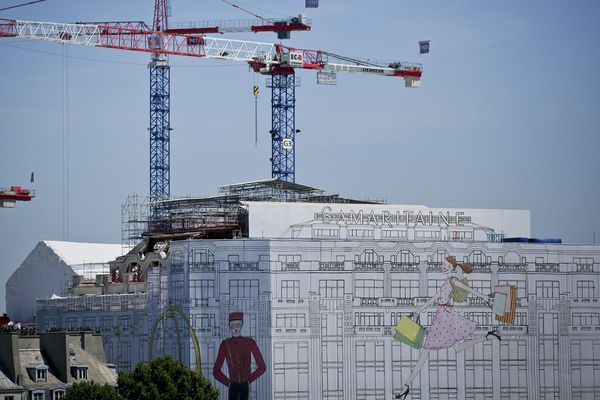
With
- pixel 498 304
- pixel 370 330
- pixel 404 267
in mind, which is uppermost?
pixel 404 267

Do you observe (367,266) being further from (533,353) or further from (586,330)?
(586,330)

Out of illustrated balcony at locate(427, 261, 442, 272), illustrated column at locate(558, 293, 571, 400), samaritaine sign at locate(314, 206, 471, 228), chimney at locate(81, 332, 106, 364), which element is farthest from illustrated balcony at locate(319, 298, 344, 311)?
illustrated column at locate(558, 293, 571, 400)

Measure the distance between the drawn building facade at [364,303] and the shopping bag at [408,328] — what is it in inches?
28.9

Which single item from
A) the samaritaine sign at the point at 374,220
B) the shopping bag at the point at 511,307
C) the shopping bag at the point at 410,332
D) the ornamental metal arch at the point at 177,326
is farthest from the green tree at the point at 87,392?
the shopping bag at the point at 511,307

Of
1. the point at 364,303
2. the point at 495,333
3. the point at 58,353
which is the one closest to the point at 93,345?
the point at 58,353

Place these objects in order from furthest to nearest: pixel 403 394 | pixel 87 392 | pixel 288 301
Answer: pixel 403 394 < pixel 288 301 < pixel 87 392

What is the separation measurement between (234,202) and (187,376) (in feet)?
99.3

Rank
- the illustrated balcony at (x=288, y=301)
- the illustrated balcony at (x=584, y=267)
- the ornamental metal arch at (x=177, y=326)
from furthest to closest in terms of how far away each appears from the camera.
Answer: the illustrated balcony at (x=584, y=267)
the illustrated balcony at (x=288, y=301)
the ornamental metal arch at (x=177, y=326)

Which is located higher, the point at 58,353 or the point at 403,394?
the point at 58,353

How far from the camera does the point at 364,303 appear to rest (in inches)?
6870

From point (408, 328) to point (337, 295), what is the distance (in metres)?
8.50

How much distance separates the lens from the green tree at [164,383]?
501 feet

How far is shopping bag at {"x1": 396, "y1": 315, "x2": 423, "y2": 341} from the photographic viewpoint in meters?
176

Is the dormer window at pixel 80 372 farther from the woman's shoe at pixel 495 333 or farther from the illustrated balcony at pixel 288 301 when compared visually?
the woman's shoe at pixel 495 333
